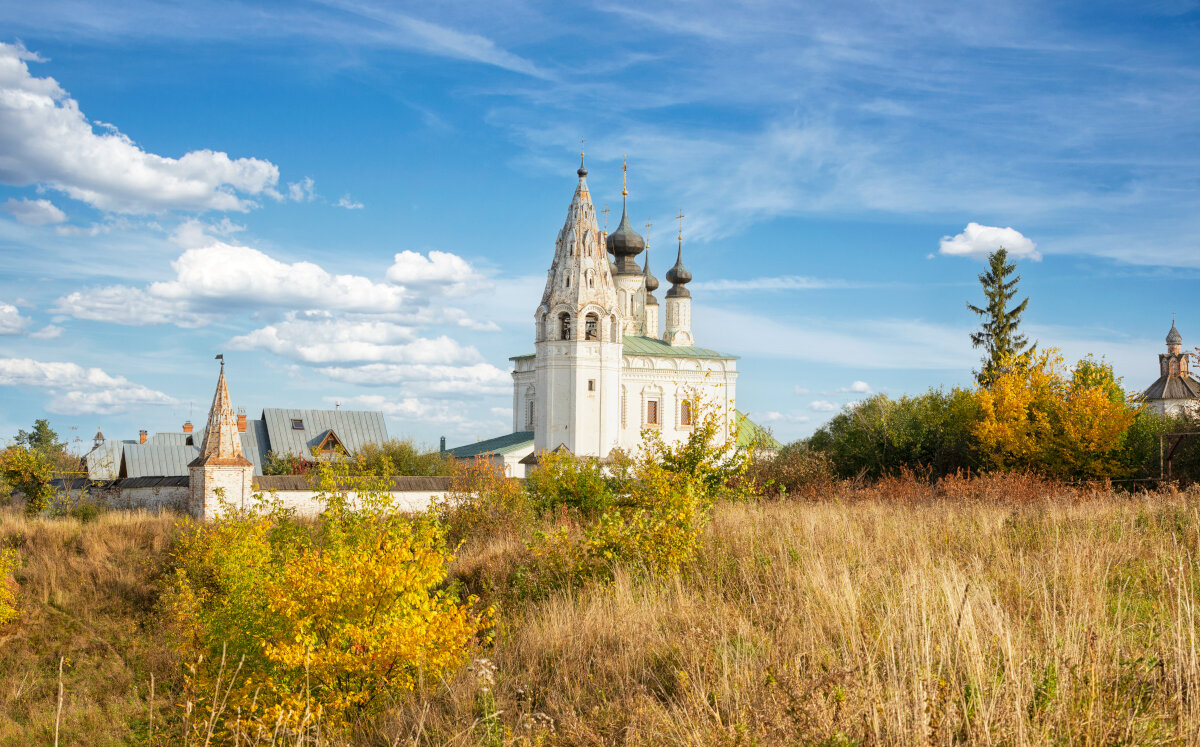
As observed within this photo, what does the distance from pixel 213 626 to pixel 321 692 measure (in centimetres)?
269

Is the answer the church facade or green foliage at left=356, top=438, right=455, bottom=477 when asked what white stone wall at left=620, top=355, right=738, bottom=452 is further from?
green foliage at left=356, top=438, right=455, bottom=477

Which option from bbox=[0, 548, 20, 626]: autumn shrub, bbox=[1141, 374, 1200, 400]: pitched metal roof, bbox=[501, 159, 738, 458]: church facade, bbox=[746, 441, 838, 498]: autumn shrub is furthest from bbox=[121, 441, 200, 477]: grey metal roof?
bbox=[1141, 374, 1200, 400]: pitched metal roof

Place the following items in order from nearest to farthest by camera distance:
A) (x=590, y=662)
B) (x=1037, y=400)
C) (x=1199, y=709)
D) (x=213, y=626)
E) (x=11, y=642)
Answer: (x=1199, y=709), (x=590, y=662), (x=213, y=626), (x=11, y=642), (x=1037, y=400)

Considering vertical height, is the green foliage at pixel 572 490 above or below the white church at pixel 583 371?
below

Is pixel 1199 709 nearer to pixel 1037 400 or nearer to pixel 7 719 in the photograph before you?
pixel 7 719

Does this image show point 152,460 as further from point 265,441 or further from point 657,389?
point 657,389

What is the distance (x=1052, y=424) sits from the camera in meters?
23.0

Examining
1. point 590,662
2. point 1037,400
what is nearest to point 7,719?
point 590,662

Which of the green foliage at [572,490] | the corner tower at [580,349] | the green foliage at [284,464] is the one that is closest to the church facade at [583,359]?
the corner tower at [580,349]

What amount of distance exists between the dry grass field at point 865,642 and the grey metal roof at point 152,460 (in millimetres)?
32291

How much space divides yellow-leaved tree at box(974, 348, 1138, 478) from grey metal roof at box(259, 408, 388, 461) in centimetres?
3128

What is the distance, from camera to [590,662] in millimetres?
5312

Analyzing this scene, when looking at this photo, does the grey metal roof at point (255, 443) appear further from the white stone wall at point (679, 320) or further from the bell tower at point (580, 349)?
the white stone wall at point (679, 320)

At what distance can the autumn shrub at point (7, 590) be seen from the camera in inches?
671
